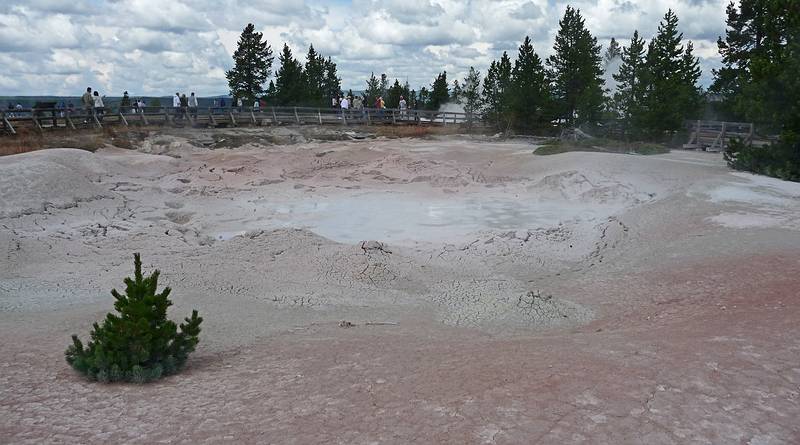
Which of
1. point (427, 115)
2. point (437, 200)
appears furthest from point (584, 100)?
point (437, 200)

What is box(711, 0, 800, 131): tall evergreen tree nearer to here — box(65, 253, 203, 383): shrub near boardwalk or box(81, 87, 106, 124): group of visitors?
box(65, 253, 203, 383): shrub near boardwalk

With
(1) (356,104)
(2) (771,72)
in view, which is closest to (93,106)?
(1) (356,104)

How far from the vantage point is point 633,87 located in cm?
2861

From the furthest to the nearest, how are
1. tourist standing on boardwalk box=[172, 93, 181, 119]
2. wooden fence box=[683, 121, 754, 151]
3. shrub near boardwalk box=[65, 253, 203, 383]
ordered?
tourist standing on boardwalk box=[172, 93, 181, 119], wooden fence box=[683, 121, 754, 151], shrub near boardwalk box=[65, 253, 203, 383]

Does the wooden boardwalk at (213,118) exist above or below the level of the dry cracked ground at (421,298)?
above

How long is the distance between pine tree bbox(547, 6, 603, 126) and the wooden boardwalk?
17.3 feet

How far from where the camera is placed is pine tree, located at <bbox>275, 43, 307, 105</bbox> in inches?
1889

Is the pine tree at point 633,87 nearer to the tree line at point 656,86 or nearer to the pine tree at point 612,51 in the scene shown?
the tree line at point 656,86

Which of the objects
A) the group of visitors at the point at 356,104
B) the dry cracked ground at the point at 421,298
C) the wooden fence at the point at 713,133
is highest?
the group of visitors at the point at 356,104

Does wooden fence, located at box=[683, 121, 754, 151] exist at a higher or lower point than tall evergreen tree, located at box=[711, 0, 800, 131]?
lower

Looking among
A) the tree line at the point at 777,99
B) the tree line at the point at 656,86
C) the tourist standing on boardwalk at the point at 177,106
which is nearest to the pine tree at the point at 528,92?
the tree line at the point at 656,86

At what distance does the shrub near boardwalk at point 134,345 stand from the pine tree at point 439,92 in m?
47.1

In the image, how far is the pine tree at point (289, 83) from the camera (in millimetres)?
47969

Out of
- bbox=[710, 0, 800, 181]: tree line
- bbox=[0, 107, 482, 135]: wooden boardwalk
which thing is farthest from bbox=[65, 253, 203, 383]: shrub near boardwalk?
bbox=[0, 107, 482, 135]: wooden boardwalk
